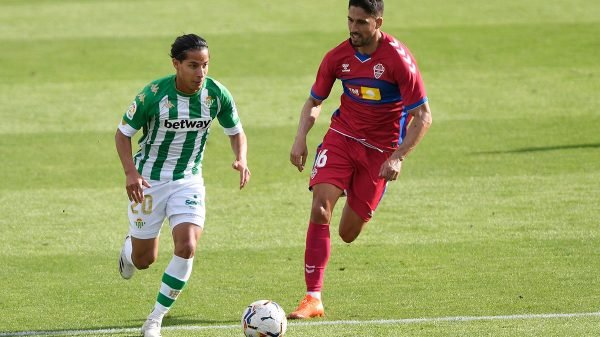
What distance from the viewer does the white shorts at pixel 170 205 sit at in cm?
838

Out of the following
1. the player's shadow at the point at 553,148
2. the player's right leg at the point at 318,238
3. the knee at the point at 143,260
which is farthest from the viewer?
the player's shadow at the point at 553,148

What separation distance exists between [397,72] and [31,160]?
7398mm

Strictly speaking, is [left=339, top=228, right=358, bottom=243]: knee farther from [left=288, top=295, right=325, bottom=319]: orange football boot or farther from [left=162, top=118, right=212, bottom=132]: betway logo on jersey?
[left=162, top=118, right=212, bottom=132]: betway logo on jersey

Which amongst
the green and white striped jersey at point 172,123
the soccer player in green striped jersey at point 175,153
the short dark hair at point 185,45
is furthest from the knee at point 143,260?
the short dark hair at point 185,45

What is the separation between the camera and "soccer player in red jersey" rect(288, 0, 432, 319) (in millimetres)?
8680

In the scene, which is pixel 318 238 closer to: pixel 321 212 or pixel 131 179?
pixel 321 212

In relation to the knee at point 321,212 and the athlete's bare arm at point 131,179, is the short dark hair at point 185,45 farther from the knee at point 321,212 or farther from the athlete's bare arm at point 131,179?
the knee at point 321,212

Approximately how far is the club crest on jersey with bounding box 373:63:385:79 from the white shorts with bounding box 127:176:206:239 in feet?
5.10

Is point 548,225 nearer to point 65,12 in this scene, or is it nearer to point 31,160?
point 31,160

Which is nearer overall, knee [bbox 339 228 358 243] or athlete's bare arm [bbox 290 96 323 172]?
athlete's bare arm [bbox 290 96 323 172]

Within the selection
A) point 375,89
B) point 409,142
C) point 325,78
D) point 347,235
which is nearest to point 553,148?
point 347,235

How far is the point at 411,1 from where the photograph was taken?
25344 mm

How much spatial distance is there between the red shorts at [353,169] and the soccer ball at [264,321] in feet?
4.89

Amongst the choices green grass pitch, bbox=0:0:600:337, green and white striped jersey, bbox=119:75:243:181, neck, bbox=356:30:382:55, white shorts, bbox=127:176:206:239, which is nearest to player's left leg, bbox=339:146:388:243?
green grass pitch, bbox=0:0:600:337
